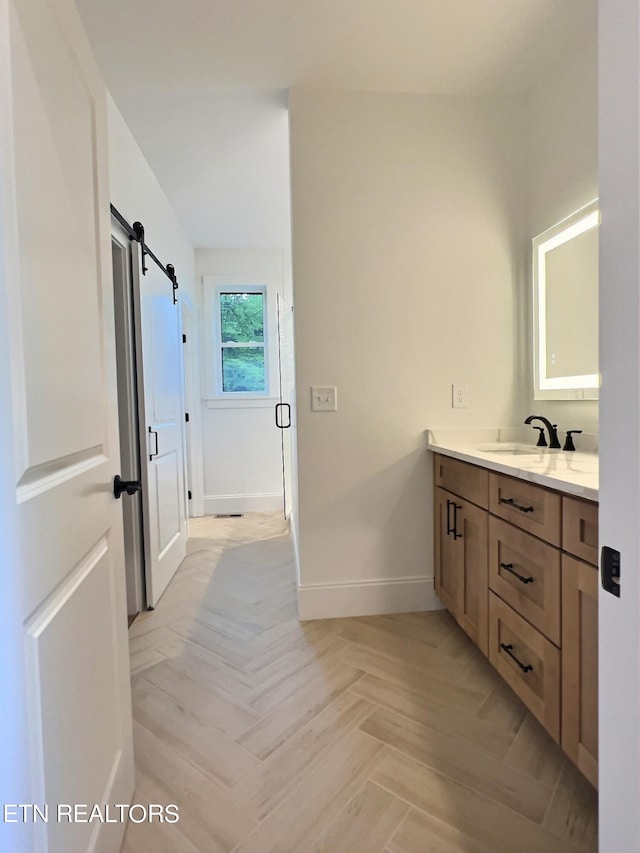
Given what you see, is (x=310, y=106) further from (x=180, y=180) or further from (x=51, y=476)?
(x=51, y=476)

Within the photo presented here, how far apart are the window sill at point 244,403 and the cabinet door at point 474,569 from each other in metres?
2.94

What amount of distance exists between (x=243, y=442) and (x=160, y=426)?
1.85 meters

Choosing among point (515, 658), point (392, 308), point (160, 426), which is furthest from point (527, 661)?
point (160, 426)

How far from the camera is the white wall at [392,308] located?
7.22ft

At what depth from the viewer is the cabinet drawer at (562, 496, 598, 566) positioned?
1.10m

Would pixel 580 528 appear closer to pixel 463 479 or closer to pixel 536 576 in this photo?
pixel 536 576

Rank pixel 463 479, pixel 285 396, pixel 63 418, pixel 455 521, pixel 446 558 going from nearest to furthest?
pixel 63 418
pixel 463 479
pixel 455 521
pixel 446 558
pixel 285 396

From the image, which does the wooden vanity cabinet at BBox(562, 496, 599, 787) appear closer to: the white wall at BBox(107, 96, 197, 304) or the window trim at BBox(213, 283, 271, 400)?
the white wall at BBox(107, 96, 197, 304)

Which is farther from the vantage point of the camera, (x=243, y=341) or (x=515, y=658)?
(x=243, y=341)

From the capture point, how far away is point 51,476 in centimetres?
79

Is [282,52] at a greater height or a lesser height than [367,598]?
greater

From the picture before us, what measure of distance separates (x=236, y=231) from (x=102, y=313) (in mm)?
3261

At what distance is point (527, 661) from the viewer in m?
1.42

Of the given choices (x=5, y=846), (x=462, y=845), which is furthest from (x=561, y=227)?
(x=5, y=846)
